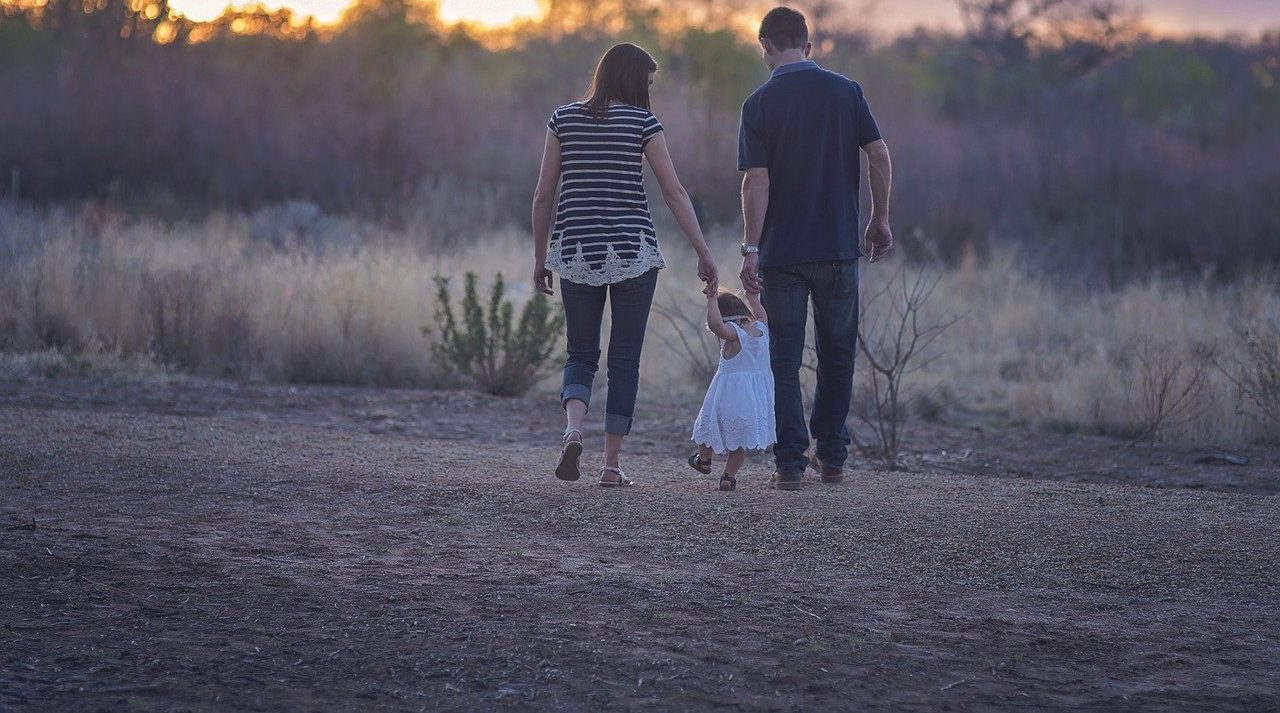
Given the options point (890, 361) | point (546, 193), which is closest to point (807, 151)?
point (546, 193)

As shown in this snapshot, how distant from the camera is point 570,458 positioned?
550cm

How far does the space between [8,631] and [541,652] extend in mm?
1406

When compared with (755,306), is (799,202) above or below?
above

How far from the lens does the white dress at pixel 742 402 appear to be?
559cm

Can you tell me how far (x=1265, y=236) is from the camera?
16.5 metres

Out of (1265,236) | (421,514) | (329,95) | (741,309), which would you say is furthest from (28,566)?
(329,95)

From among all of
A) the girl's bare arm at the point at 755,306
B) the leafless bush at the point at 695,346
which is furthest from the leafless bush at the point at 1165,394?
the girl's bare arm at the point at 755,306

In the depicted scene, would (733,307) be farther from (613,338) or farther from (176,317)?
(176,317)

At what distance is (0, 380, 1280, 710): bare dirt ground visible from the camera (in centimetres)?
334

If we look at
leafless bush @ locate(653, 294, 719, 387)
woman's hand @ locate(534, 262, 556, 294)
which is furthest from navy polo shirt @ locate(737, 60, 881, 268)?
leafless bush @ locate(653, 294, 719, 387)

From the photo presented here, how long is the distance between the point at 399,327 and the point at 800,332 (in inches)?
216

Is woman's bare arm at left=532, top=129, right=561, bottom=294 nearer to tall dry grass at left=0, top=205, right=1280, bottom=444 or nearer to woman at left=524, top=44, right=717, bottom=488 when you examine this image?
woman at left=524, top=44, right=717, bottom=488

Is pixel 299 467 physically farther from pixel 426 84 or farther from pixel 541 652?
pixel 426 84

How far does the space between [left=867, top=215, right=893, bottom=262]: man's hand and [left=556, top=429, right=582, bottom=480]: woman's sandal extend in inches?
54.1
